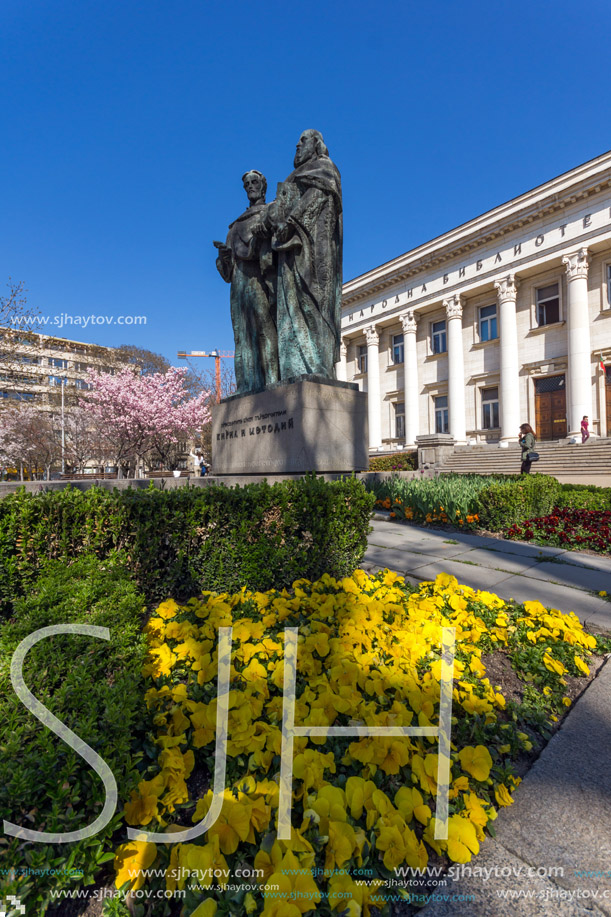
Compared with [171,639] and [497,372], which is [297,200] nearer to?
[171,639]

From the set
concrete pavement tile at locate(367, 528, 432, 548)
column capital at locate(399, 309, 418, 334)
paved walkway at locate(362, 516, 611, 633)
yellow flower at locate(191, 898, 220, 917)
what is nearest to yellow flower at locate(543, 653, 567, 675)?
paved walkway at locate(362, 516, 611, 633)

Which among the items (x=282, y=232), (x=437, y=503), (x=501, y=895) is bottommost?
(x=501, y=895)

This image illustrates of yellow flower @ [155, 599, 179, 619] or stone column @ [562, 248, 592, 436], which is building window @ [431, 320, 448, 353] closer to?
stone column @ [562, 248, 592, 436]

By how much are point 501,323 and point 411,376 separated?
664 cm

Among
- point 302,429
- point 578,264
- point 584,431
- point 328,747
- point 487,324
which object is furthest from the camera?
point 487,324

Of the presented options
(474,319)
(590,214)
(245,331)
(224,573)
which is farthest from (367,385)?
(224,573)

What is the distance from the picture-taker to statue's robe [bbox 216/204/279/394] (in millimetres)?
6695

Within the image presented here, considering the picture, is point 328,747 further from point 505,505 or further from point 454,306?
point 454,306

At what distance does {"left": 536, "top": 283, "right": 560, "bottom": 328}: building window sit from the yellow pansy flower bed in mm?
25663

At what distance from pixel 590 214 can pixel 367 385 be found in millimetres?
16397

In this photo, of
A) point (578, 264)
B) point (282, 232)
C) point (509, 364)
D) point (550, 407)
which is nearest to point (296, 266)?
point (282, 232)

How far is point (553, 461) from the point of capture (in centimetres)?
1820

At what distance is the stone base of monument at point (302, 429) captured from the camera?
18.1 ft

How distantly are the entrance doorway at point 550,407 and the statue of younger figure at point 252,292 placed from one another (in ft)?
69.8
